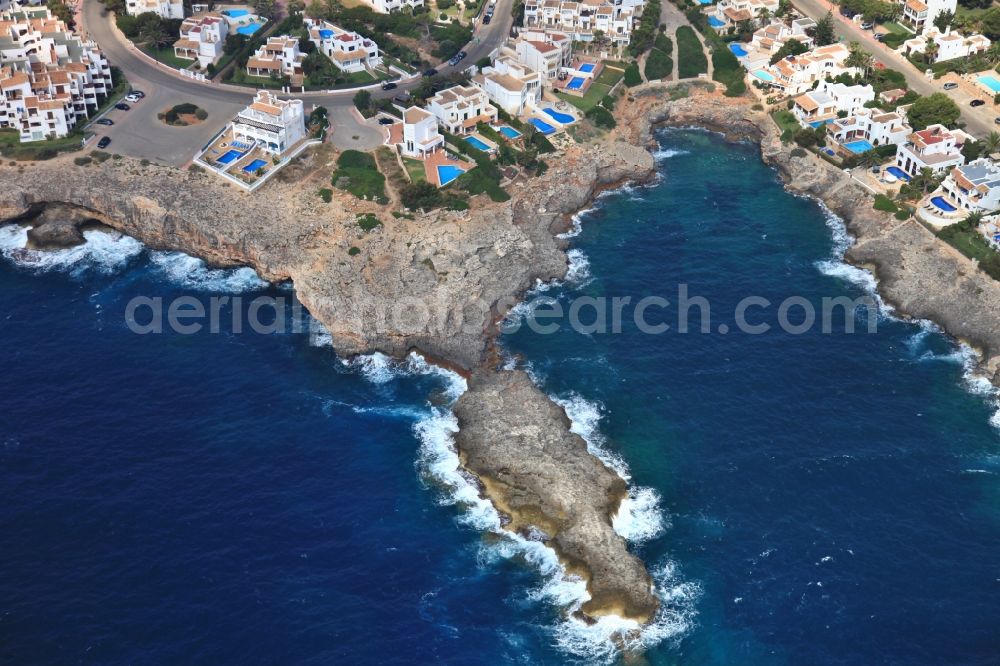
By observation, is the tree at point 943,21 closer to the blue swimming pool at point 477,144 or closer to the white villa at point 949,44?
the white villa at point 949,44

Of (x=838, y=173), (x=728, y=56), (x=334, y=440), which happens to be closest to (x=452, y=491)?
(x=334, y=440)

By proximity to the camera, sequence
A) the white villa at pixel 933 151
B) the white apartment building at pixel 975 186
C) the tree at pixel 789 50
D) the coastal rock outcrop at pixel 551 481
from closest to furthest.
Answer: the coastal rock outcrop at pixel 551 481 → the white apartment building at pixel 975 186 → the white villa at pixel 933 151 → the tree at pixel 789 50

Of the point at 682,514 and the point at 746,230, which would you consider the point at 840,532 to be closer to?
the point at 682,514

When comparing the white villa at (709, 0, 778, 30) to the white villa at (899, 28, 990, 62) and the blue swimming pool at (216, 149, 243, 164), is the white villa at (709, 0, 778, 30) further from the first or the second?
the blue swimming pool at (216, 149, 243, 164)

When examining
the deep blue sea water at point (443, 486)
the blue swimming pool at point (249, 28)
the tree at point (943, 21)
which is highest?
the tree at point (943, 21)

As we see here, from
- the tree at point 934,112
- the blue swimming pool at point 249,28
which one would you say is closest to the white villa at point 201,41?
the blue swimming pool at point 249,28

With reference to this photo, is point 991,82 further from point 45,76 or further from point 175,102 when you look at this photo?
point 45,76

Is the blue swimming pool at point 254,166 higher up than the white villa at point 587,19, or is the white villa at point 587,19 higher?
the white villa at point 587,19
